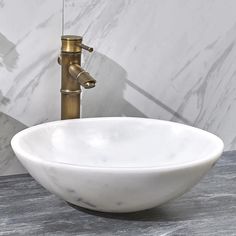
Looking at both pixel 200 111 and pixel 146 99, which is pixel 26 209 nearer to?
pixel 146 99

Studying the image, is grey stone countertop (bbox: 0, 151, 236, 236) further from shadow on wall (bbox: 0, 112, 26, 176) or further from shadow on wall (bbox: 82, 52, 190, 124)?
shadow on wall (bbox: 82, 52, 190, 124)

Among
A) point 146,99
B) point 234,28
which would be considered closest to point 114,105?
point 146,99

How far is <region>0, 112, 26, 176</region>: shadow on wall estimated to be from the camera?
128 centimetres

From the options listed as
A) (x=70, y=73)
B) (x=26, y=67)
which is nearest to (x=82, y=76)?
(x=70, y=73)

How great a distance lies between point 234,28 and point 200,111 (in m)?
0.24

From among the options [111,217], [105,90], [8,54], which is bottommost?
[111,217]

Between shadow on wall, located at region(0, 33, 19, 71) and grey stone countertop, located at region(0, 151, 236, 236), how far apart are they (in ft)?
0.90

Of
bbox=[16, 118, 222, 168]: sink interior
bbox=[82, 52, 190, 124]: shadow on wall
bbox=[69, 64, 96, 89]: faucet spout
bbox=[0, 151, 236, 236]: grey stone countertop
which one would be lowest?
bbox=[0, 151, 236, 236]: grey stone countertop

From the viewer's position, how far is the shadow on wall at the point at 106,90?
135 cm

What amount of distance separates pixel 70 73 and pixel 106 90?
171 millimetres

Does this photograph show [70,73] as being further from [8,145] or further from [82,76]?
[8,145]

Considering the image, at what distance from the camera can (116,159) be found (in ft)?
4.04

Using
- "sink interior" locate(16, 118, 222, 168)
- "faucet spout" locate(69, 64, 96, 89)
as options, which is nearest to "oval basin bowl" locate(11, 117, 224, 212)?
"sink interior" locate(16, 118, 222, 168)

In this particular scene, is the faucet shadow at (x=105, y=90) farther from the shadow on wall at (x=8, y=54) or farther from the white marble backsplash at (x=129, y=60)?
the shadow on wall at (x=8, y=54)
